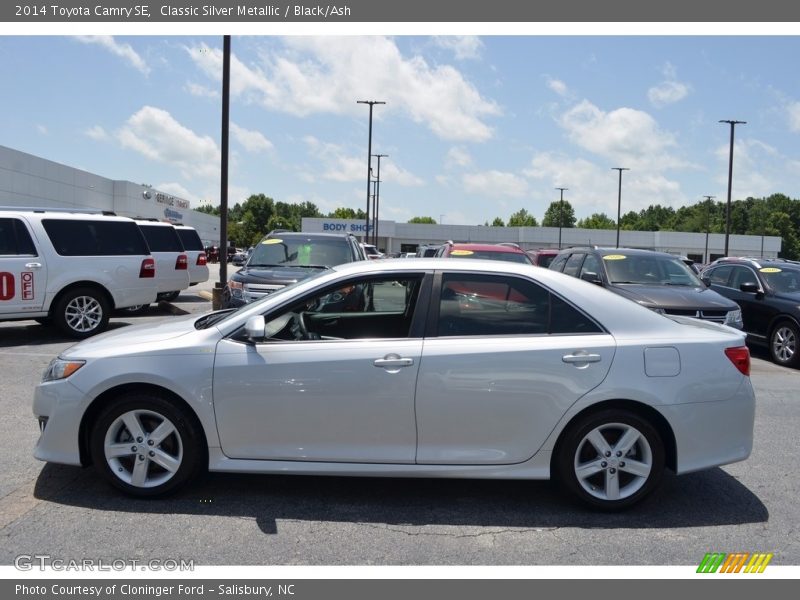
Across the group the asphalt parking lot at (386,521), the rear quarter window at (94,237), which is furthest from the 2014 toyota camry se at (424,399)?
the rear quarter window at (94,237)

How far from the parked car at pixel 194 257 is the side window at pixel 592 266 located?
9916mm

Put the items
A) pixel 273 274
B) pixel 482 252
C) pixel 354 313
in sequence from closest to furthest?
pixel 354 313 → pixel 273 274 → pixel 482 252

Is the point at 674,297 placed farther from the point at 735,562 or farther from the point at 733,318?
the point at 735,562

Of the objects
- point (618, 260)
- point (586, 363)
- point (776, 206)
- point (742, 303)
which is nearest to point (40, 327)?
point (618, 260)

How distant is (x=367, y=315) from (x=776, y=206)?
152 m

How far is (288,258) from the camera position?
38.1 ft

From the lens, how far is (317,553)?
150 inches

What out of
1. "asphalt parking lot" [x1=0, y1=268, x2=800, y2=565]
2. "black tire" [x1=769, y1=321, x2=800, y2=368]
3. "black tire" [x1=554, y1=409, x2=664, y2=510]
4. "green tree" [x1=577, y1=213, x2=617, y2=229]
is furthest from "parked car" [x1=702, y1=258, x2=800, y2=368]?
"green tree" [x1=577, y1=213, x2=617, y2=229]

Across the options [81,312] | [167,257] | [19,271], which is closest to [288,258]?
[81,312]

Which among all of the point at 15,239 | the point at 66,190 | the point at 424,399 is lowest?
the point at 424,399

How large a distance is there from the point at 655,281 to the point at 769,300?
2.23m

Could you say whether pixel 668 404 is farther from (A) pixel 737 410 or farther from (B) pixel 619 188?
(B) pixel 619 188

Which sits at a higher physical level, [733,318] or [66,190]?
[66,190]

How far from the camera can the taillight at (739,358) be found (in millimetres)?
4492
